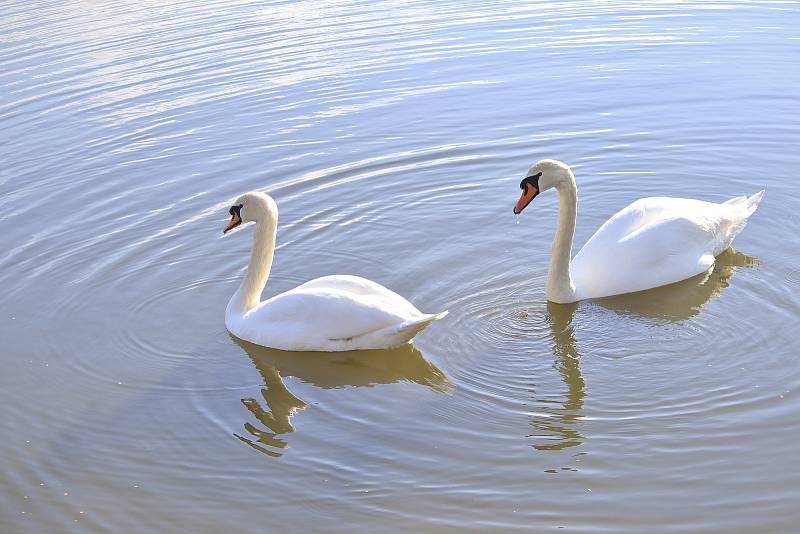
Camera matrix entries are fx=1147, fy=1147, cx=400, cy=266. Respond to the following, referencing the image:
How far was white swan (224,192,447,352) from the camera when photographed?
8062 mm

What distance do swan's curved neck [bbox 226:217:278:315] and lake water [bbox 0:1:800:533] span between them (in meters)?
0.31

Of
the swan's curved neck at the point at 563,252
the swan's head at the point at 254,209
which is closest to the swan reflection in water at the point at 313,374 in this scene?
the swan's head at the point at 254,209

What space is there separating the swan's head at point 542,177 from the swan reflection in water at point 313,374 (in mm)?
1496

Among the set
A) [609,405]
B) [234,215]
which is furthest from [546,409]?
[234,215]

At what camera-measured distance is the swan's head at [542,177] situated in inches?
343

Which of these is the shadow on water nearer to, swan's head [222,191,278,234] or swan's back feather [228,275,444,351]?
A: swan's back feather [228,275,444,351]

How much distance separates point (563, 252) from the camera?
8.68 metres

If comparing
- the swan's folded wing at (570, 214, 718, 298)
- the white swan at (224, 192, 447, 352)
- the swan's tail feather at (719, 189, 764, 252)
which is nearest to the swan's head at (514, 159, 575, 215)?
the swan's folded wing at (570, 214, 718, 298)

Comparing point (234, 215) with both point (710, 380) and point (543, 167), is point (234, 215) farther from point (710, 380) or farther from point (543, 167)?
point (710, 380)

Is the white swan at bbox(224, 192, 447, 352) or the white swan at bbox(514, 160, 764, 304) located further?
the white swan at bbox(514, 160, 764, 304)

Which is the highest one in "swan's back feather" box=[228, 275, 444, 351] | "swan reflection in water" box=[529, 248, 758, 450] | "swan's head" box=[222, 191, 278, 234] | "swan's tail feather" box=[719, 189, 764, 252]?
"swan's head" box=[222, 191, 278, 234]

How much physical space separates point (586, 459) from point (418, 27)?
12.4 m

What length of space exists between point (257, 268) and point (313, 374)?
3.76 ft

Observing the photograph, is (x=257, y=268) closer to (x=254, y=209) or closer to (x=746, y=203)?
(x=254, y=209)
